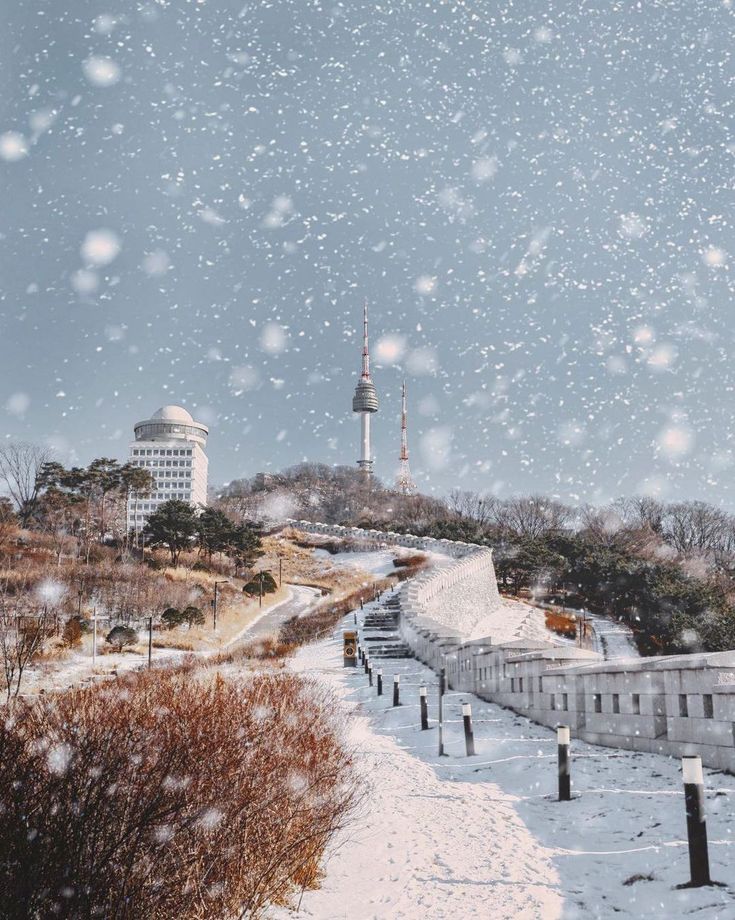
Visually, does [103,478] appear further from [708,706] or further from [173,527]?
[708,706]

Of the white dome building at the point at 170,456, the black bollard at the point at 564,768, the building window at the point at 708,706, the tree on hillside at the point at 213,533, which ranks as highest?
the white dome building at the point at 170,456

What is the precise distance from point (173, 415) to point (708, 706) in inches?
5081

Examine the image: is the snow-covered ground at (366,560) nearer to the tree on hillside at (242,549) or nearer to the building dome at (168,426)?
the tree on hillside at (242,549)

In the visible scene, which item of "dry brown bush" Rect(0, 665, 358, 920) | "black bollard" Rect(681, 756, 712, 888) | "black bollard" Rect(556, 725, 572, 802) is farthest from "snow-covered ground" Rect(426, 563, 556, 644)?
"black bollard" Rect(681, 756, 712, 888)

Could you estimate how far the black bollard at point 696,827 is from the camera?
4586mm

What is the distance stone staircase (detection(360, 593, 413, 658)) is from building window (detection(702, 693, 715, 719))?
1680 cm

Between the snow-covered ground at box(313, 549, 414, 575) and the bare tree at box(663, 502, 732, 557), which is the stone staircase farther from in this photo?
the bare tree at box(663, 502, 732, 557)

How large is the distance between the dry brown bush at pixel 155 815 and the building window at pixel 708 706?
155 inches

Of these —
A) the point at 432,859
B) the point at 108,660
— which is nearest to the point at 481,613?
the point at 108,660

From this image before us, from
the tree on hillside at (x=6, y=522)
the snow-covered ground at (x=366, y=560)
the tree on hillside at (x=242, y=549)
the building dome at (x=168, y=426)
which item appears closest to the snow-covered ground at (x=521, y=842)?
the tree on hillside at (x=6, y=522)

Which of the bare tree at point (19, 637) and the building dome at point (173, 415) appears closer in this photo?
the bare tree at point (19, 637)

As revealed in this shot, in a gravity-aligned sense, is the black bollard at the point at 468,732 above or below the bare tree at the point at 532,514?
below

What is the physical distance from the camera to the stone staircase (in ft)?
79.1

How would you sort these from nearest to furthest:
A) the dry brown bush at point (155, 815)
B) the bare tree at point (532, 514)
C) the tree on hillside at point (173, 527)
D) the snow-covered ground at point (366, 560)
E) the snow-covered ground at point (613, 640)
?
the dry brown bush at point (155, 815), the snow-covered ground at point (613, 640), the tree on hillside at point (173, 527), the snow-covered ground at point (366, 560), the bare tree at point (532, 514)
